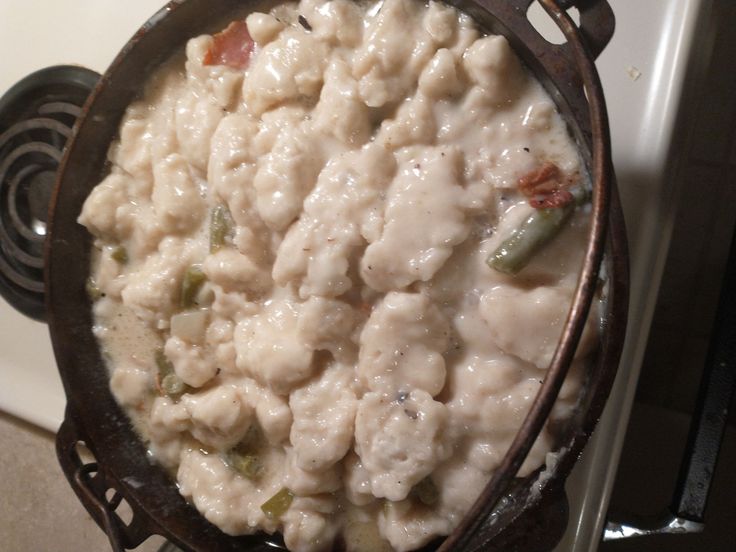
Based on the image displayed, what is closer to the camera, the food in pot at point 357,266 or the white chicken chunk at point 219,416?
the food in pot at point 357,266

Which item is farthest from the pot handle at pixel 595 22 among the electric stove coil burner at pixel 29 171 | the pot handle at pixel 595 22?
the electric stove coil burner at pixel 29 171

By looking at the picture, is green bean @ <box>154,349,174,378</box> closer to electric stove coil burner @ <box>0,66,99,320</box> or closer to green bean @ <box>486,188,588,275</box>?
electric stove coil burner @ <box>0,66,99,320</box>

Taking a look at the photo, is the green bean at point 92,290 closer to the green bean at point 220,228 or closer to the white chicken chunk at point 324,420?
the green bean at point 220,228

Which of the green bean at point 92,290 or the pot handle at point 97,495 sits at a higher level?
the green bean at point 92,290

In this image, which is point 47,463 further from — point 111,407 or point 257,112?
point 257,112

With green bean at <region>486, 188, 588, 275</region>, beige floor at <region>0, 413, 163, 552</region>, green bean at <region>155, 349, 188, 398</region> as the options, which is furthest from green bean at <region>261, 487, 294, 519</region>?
beige floor at <region>0, 413, 163, 552</region>

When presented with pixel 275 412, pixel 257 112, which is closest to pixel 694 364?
pixel 275 412

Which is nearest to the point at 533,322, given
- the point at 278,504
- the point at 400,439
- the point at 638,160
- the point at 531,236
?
the point at 531,236
